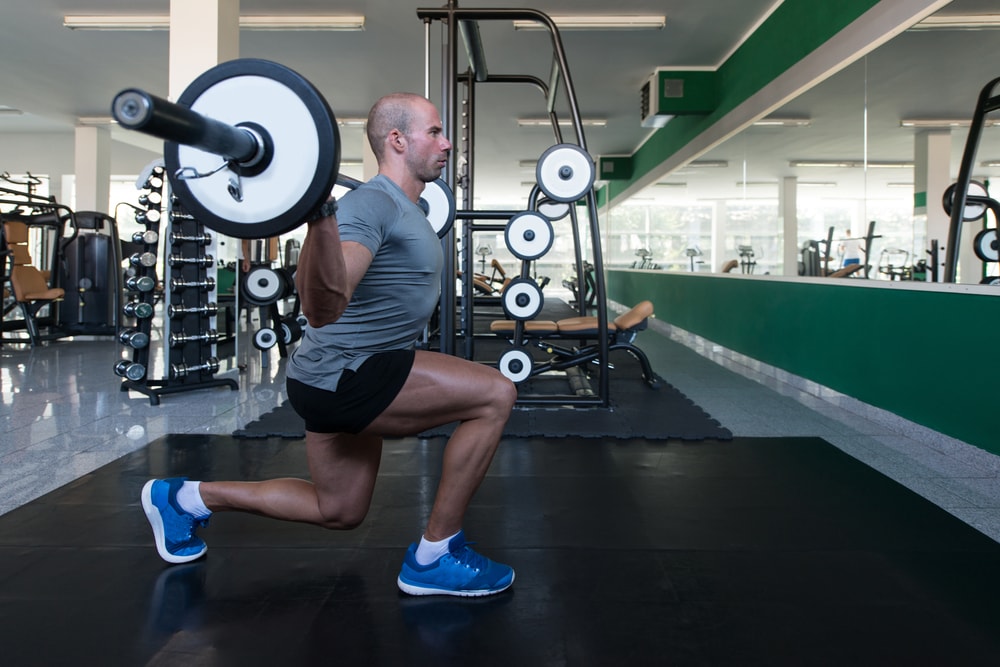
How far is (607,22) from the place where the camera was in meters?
5.19

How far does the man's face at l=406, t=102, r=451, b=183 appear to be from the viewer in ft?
4.39

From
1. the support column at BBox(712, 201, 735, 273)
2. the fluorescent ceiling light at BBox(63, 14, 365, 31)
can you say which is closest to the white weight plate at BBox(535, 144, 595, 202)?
the support column at BBox(712, 201, 735, 273)

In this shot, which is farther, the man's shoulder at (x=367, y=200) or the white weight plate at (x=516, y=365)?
the white weight plate at (x=516, y=365)

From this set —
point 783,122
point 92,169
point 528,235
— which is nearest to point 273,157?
point 528,235

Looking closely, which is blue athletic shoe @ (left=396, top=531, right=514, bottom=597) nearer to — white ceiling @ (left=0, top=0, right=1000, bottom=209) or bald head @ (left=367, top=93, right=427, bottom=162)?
bald head @ (left=367, top=93, right=427, bottom=162)

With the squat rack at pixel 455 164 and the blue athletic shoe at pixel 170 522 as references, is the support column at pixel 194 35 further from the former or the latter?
the blue athletic shoe at pixel 170 522

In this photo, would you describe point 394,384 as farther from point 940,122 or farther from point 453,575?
point 940,122

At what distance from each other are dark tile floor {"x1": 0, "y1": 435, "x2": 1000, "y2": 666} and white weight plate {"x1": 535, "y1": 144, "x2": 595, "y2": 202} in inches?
48.1

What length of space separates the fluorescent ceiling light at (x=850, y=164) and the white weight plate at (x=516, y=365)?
1.68 metres

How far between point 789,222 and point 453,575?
3504 millimetres

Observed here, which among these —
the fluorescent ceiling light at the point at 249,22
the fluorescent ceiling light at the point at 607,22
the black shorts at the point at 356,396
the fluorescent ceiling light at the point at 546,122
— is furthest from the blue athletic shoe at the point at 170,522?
the fluorescent ceiling light at the point at 546,122

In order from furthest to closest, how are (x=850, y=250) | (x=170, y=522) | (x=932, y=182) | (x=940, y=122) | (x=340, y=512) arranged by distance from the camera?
(x=850, y=250) < (x=932, y=182) < (x=940, y=122) < (x=170, y=522) < (x=340, y=512)

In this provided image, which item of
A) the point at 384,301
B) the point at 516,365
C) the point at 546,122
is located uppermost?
the point at 546,122

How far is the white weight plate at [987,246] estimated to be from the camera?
2396 mm
